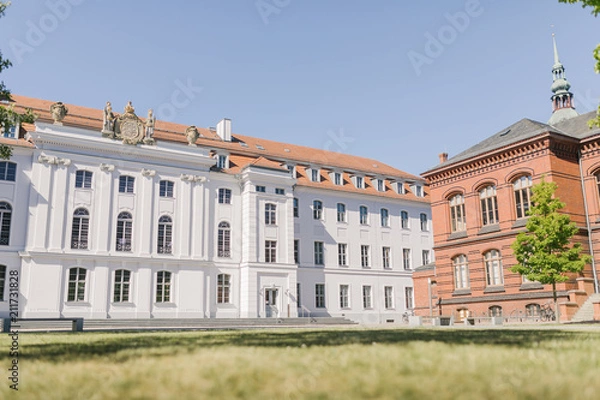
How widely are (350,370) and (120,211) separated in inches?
1358

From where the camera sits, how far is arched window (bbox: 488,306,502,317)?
95.4ft

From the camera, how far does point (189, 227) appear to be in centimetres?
3853

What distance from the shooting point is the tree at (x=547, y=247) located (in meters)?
23.4

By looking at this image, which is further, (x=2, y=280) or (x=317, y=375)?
(x=2, y=280)

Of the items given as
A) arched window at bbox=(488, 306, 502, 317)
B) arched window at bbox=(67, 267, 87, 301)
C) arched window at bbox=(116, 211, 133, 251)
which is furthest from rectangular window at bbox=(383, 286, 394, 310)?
arched window at bbox=(67, 267, 87, 301)

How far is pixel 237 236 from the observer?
40.9 metres

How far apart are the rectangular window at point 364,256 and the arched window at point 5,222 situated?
93.1ft

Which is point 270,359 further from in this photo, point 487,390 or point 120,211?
point 120,211

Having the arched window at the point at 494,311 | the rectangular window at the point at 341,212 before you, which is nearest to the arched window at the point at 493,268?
the arched window at the point at 494,311

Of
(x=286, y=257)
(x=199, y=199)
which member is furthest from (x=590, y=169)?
(x=199, y=199)

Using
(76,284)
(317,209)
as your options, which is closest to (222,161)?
(317,209)

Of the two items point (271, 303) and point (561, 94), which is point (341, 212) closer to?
point (271, 303)

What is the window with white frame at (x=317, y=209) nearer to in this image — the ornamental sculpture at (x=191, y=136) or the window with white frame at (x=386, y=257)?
the window with white frame at (x=386, y=257)

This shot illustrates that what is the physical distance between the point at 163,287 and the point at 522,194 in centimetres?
2468
